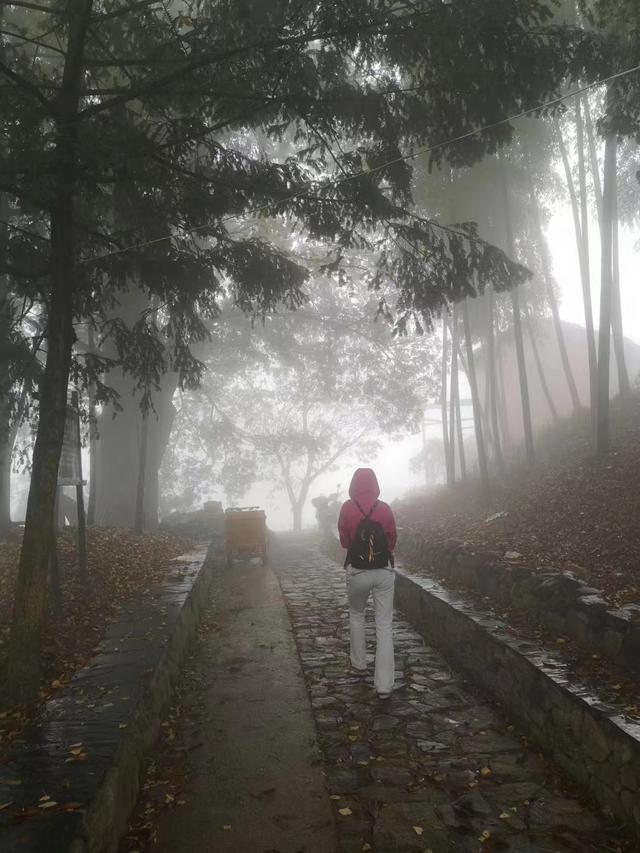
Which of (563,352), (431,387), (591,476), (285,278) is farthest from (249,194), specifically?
(431,387)

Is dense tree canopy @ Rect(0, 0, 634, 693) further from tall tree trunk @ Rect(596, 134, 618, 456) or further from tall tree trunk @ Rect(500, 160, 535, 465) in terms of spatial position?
tall tree trunk @ Rect(500, 160, 535, 465)

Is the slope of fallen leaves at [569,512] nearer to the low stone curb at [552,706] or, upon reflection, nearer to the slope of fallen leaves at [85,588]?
the low stone curb at [552,706]

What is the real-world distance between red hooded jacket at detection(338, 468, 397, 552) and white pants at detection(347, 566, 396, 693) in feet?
0.92

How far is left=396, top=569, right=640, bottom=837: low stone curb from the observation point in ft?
10.2

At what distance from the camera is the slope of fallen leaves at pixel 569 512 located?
619 centimetres

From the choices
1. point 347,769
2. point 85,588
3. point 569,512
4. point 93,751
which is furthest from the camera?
point 569,512

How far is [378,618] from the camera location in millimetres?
5086

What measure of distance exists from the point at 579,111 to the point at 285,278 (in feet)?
26.5

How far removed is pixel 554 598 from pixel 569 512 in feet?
11.1

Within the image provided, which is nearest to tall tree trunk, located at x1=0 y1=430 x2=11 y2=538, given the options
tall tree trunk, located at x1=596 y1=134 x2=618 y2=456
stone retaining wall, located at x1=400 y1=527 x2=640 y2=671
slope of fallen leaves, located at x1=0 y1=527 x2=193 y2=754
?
slope of fallen leaves, located at x1=0 y1=527 x2=193 y2=754

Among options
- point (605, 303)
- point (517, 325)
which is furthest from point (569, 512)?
point (517, 325)

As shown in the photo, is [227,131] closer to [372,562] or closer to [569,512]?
[372,562]

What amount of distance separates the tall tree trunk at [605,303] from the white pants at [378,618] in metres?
6.24

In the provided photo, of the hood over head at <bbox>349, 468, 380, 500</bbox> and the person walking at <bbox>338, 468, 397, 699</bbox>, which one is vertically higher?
the hood over head at <bbox>349, 468, 380, 500</bbox>
